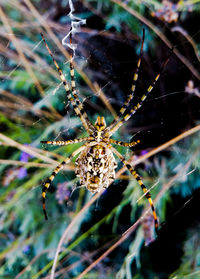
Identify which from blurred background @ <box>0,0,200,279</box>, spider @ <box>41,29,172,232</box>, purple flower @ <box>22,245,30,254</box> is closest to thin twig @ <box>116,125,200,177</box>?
blurred background @ <box>0,0,200,279</box>

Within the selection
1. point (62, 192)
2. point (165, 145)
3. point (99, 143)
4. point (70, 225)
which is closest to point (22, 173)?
point (62, 192)

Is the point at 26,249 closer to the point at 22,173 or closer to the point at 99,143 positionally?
the point at 22,173

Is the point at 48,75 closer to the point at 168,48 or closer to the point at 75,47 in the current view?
the point at 75,47

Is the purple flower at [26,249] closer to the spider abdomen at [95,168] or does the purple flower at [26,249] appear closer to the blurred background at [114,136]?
the blurred background at [114,136]

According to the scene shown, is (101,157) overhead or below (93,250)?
Result: overhead

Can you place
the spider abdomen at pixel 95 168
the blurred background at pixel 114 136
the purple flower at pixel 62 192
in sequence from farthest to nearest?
the purple flower at pixel 62 192 < the blurred background at pixel 114 136 < the spider abdomen at pixel 95 168

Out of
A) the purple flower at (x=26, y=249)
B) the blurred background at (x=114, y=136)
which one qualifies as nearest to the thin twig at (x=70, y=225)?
the blurred background at (x=114, y=136)

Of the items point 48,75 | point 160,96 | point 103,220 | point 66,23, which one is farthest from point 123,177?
point 66,23
